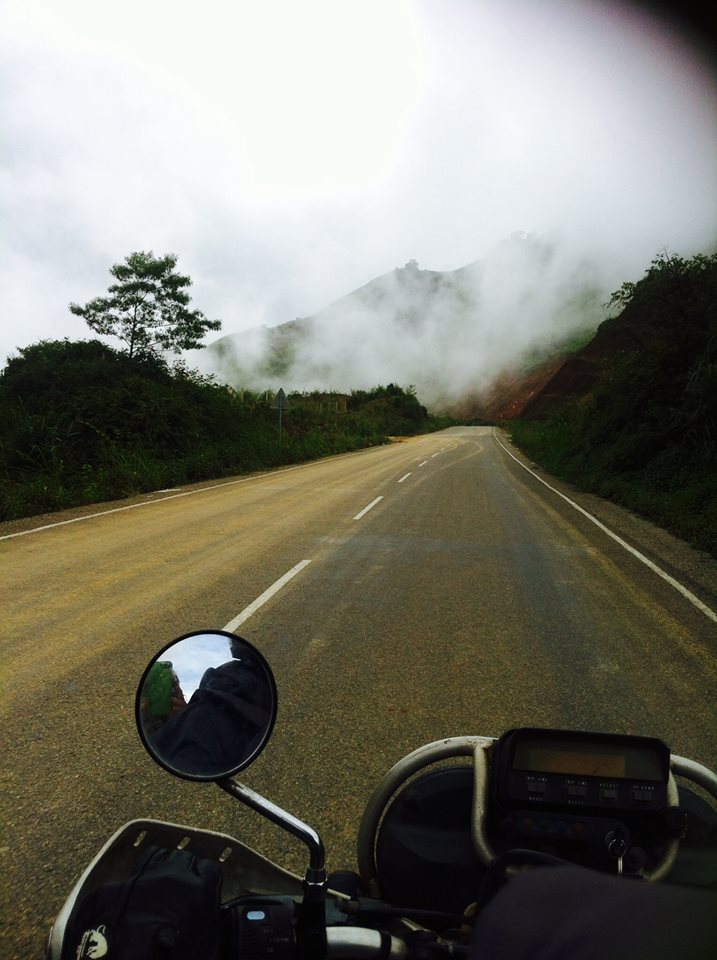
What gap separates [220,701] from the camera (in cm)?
156

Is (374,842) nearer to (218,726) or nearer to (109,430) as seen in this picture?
(218,726)

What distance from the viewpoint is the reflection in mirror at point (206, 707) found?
1516 mm

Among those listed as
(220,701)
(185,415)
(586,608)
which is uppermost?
(185,415)

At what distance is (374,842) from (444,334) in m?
113

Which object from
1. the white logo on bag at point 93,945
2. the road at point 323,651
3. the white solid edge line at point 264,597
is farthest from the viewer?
the white solid edge line at point 264,597

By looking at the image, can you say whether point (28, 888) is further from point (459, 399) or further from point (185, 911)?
point (459, 399)

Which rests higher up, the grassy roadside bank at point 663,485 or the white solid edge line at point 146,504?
the white solid edge line at point 146,504

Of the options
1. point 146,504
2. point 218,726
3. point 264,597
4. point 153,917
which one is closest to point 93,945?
point 153,917

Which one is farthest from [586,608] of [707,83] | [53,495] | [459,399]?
[459,399]

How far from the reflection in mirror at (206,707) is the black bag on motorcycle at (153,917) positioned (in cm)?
20

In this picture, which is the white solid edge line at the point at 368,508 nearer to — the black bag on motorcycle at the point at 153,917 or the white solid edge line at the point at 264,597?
the white solid edge line at the point at 264,597

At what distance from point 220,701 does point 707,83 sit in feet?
19.9

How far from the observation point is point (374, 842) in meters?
1.74

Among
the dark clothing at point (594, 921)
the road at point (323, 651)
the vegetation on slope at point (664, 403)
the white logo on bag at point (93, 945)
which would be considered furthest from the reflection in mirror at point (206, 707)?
the vegetation on slope at point (664, 403)
